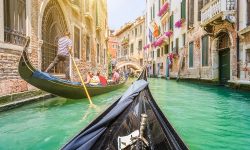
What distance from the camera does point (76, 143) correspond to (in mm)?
1767

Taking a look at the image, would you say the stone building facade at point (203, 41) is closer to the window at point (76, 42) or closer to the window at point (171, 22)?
the window at point (171, 22)

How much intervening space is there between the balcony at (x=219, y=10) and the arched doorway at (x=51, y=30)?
559cm

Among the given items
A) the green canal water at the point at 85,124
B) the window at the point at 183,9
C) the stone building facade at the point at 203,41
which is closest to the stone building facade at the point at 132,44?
the stone building facade at the point at 203,41

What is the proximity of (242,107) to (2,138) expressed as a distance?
5.04 m

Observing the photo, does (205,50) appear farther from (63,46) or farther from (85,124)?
(85,124)

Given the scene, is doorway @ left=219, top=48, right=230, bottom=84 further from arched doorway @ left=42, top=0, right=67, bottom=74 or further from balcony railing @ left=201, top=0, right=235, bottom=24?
arched doorway @ left=42, top=0, right=67, bottom=74

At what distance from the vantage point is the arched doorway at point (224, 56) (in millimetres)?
11155

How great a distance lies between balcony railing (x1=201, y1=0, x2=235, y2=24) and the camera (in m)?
9.78

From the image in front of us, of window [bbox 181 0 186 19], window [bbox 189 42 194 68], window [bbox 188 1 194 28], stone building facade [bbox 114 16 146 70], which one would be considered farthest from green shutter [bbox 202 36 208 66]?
stone building facade [bbox 114 16 146 70]

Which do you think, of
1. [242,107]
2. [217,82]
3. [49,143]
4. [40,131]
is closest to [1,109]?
[40,131]

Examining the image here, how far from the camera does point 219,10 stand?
10.2 m

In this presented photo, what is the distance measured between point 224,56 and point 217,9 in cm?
216

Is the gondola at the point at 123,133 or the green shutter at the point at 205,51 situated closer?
the gondola at the point at 123,133

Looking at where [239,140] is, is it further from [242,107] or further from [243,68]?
[243,68]
